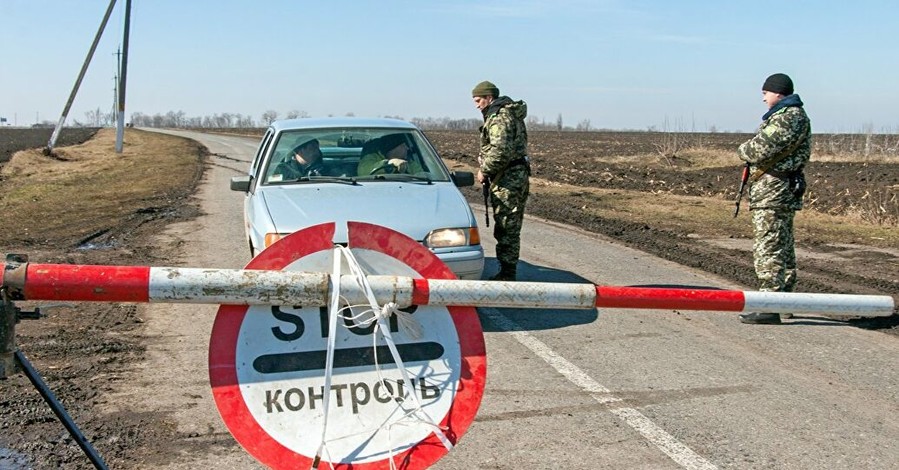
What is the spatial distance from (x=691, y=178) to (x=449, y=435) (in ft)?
72.9

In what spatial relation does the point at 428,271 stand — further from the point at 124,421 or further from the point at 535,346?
the point at 535,346

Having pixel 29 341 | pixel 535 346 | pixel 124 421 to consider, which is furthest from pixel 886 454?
pixel 29 341

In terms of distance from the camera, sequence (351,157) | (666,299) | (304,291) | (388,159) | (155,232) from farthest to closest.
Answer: (155,232), (351,157), (388,159), (666,299), (304,291)

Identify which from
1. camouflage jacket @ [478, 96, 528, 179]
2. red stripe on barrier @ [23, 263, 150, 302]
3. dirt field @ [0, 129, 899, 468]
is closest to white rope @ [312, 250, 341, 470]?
red stripe on barrier @ [23, 263, 150, 302]

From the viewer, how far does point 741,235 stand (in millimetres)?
12859

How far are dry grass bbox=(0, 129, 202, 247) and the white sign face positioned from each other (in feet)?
31.3

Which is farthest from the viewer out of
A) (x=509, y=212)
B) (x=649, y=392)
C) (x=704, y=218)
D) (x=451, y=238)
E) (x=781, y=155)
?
(x=704, y=218)

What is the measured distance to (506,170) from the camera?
8.63 metres

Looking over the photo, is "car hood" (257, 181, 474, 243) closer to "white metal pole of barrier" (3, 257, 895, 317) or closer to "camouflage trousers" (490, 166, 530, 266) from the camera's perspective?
"camouflage trousers" (490, 166, 530, 266)

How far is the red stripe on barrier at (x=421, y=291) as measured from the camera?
2785mm

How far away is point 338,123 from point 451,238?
7.82 feet

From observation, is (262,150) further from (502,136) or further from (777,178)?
(777,178)

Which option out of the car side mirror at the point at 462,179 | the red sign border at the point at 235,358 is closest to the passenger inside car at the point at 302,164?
the car side mirror at the point at 462,179

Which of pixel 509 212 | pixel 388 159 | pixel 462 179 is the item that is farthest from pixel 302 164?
pixel 509 212
